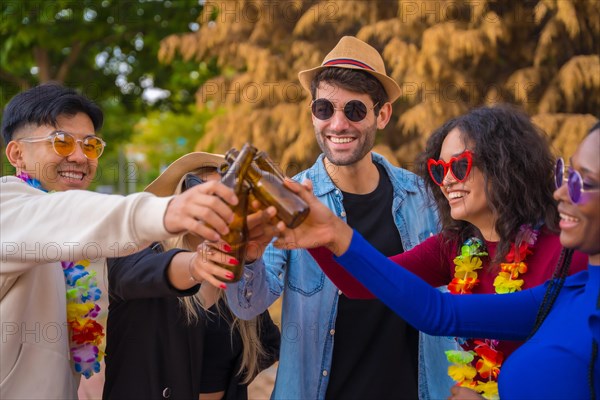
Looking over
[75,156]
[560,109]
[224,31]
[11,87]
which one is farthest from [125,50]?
[75,156]

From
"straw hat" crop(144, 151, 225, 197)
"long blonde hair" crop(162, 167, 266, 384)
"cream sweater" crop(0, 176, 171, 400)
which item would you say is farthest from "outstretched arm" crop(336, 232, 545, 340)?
"straw hat" crop(144, 151, 225, 197)

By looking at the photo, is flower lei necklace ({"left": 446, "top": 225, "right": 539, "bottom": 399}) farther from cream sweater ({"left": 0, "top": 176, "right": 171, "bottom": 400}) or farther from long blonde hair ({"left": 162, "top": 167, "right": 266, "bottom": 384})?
cream sweater ({"left": 0, "top": 176, "right": 171, "bottom": 400})

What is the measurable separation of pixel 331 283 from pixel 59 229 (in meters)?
1.61

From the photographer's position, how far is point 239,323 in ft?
12.1

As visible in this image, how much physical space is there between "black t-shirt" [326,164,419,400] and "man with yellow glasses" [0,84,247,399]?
112cm

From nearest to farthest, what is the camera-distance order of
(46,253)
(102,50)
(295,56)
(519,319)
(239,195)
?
(239,195) → (46,253) → (519,319) → (295,56) → (102,50)

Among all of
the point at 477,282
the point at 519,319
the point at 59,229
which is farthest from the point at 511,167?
the point at 59,229

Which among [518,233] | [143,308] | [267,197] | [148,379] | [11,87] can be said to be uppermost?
[11,87]

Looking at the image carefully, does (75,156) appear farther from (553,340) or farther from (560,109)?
(560,109)

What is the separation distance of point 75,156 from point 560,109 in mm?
7948

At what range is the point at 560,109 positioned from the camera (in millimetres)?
9617

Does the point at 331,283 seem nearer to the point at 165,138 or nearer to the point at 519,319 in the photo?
the point at 519,319

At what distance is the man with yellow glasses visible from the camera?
2.13 metres

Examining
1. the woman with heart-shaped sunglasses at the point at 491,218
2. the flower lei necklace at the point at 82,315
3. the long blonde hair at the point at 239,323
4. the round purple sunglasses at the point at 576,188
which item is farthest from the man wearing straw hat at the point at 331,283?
the round purple sunglasses at the point at 576,188
